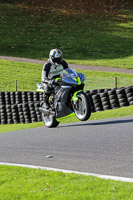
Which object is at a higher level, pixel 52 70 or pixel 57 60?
pixel 57 60

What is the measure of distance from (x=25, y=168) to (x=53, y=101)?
4933 mm

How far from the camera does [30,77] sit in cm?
3266

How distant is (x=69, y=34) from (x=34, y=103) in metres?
34.5

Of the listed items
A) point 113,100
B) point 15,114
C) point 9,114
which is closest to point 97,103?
point 113,100

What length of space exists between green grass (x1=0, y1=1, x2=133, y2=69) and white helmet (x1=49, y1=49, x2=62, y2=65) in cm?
2523

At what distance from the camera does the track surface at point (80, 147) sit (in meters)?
8.55

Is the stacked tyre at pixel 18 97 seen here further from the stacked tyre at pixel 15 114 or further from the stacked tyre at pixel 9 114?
the stacked tyre at pixel 15 114

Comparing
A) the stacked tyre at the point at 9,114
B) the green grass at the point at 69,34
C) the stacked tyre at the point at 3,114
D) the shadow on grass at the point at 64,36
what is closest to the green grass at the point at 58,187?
the stacked tyre at the point at 9,114

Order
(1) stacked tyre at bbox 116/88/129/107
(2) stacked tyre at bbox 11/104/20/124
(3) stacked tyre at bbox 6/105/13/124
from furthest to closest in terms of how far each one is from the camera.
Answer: (3) stacked tyre at bbox 6/105/13/124
(2) stacked tyre at bbox 11/104/20/124
(1) stacked tyre at bbox 116/88/129/107

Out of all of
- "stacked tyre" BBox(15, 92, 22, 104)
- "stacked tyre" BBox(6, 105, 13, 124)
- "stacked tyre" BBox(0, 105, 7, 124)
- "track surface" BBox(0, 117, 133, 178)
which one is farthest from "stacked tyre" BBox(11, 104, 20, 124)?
"track surface" BBox(0, 117, 133, 178)

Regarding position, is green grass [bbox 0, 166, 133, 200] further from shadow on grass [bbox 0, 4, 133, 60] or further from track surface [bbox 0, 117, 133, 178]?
shadow on grass [bbox 0, 4, 133, 60]

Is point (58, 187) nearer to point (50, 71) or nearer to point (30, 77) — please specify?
point (50, 71)

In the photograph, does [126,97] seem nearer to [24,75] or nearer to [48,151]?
[48,151]

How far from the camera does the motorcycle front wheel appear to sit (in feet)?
38.5
